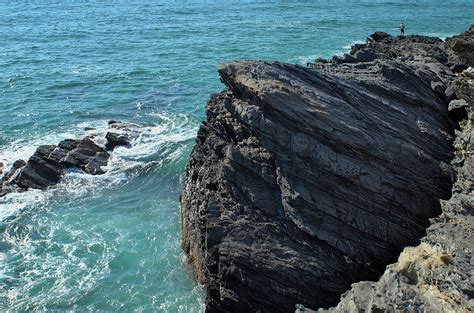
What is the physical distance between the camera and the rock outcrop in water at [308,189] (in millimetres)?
15578

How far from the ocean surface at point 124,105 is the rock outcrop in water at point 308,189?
3.88 metres

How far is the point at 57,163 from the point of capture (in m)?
29.2

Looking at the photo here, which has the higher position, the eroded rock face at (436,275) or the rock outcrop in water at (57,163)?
the eroded rock face at (436,275)

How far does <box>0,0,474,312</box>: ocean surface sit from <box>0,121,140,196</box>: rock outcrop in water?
0.77m

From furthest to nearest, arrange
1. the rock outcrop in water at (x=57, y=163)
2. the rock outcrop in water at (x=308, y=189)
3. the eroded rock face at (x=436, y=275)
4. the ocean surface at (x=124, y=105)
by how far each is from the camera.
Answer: the rock outcrop in water at (x=57, y=163), the ocean surface at (x=124, y=105), the rock outcrop in water at (x=308, y=189), the eroded rock face at (x=436, y=275)

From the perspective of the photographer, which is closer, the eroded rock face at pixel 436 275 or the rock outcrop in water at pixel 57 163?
the eroded rock face at pixel 436 275

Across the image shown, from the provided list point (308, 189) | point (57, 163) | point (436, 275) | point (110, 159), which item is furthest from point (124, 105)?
point (436, 275)

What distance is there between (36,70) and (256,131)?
122 ft

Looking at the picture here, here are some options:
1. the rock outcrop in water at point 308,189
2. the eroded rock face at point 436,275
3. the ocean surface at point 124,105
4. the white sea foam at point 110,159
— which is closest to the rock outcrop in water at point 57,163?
the white sea foam at point 110,159

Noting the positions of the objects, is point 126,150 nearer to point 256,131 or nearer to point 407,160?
point 256,131

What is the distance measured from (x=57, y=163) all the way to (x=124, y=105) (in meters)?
11.1

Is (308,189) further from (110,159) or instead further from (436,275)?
(110,159)

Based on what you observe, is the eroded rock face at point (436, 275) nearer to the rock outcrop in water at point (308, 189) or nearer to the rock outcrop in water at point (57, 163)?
the rock outcrop in water at point (308, 189)

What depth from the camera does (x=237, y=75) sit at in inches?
749
